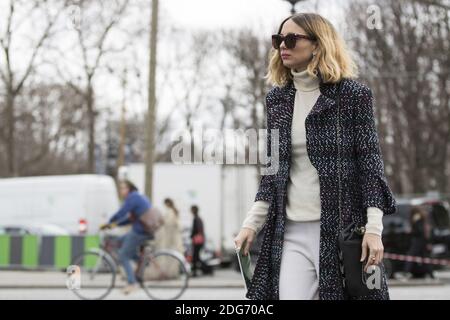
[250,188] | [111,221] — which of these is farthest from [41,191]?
[111,221]

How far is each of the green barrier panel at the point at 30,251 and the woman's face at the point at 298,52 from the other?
60.6 ft

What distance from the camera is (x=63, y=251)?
2156 centimetres

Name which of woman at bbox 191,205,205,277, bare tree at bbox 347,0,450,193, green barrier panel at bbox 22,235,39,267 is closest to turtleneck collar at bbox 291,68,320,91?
woman at bbox 191,205,205,277

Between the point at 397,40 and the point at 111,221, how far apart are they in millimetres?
21911

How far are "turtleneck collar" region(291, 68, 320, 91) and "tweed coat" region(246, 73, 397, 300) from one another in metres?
0.06

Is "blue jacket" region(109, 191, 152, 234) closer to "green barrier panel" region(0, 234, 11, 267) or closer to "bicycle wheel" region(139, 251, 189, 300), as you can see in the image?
"bicycle wheel" region(139, 251, 189, 300)

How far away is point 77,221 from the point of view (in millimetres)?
25438

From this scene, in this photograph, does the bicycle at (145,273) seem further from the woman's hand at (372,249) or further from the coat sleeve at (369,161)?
the woman's hand at (372,249)

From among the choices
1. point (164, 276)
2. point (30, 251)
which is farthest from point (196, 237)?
point (164, 276)

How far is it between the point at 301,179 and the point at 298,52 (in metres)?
0.51

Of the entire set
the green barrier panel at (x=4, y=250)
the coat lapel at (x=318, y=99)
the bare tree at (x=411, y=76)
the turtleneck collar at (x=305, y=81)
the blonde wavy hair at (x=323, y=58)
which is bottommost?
the green barrier panel at (x=4, y=250)

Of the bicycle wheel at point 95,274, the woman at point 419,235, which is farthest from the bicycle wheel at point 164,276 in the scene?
the woman at point 419,235

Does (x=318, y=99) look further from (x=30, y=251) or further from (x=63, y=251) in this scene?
(x=30, y=251)

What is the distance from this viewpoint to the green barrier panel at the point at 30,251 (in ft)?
71.5
